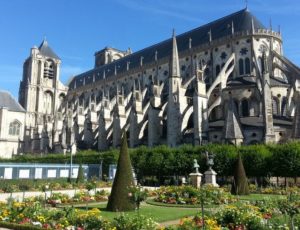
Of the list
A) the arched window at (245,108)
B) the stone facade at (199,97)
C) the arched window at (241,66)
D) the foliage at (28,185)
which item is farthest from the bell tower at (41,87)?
the arched window at (245,108)

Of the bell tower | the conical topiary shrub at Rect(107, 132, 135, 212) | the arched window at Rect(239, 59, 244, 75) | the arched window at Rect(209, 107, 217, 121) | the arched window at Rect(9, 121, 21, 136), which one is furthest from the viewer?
the bell tower

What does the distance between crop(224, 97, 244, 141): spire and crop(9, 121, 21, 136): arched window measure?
38920 mm

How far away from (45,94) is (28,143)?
12599 mm

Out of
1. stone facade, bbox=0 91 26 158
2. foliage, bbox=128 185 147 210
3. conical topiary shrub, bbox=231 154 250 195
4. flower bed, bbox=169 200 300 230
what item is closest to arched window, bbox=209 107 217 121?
conical topiary shrub, bbox=231 154 250 195

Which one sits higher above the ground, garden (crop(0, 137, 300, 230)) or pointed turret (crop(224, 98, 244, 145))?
pointed turret (crop(224, 98, 244, 145))

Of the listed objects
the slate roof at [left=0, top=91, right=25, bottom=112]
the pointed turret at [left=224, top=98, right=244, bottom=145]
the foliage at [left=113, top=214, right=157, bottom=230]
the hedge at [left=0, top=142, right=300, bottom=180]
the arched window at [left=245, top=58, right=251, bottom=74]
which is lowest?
the foliage at [left=113, top=214, right=157, bottom=230]

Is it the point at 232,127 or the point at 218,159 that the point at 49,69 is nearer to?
the point at 232,127

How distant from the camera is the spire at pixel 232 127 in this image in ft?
94.1

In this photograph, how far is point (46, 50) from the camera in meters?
68.6

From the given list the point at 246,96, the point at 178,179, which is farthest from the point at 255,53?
the point at 178,179

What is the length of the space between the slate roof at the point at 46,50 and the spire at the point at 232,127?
47.9m

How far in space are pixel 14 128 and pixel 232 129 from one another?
39.5 m

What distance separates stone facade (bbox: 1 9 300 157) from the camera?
3069 cm

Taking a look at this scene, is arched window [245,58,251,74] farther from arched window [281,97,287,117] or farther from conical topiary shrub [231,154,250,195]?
conical topiary shrub [231,154,250,195]
